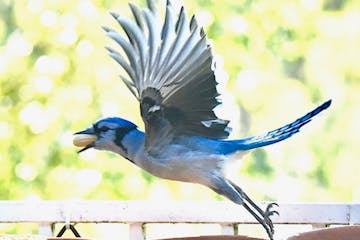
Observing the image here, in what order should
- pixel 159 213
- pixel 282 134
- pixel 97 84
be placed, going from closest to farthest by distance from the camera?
pixel 282 134, pixel 159 213, pixel 97 84

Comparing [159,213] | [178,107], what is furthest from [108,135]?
[159,213]

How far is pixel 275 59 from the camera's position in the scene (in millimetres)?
2463

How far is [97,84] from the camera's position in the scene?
2275 mm

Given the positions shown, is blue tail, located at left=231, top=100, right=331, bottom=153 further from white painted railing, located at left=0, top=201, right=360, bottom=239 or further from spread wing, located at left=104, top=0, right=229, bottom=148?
white painted railing, located at left=0, top=201, right=360, bottom=239

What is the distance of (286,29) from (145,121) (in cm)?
121

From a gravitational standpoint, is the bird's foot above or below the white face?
below

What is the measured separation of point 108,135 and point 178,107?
12cm

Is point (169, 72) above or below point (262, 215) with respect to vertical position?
above

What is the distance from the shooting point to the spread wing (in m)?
1.22

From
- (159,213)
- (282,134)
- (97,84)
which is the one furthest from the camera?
(97,84)

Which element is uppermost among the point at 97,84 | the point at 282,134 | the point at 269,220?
the point at 97,84

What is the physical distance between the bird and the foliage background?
88cm

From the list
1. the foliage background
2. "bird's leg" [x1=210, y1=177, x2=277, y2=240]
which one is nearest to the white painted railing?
"bird's leg" [x1=210, y1=177, x2=277, y2=240]

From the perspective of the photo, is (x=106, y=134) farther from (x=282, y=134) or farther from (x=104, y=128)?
(x=282, y=134)
